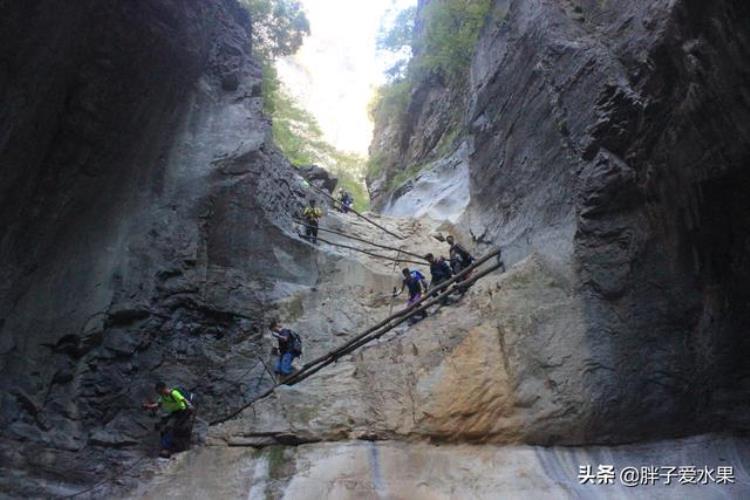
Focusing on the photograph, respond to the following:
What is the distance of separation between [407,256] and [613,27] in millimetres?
8850

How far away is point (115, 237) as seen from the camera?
12469 millimetres

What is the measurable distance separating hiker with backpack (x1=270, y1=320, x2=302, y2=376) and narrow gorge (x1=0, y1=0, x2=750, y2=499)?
1.35 ft

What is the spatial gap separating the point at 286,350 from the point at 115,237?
430 centimetres

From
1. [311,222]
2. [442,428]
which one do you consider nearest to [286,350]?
[442,428]

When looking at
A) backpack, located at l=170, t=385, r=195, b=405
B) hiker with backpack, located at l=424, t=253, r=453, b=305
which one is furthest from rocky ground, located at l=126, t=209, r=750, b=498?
Result: hiker with backpack, located at l=424, t=253, r=453, b=305

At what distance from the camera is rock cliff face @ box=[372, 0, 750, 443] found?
8273 millimetres

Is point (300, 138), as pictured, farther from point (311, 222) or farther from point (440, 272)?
point (440, 272)

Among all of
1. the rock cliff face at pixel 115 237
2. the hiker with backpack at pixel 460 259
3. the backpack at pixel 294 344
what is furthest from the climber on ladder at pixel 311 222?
the backpack at pixel 294 344

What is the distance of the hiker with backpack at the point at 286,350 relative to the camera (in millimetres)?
11195

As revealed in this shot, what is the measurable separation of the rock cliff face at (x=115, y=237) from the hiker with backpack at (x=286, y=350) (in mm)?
471

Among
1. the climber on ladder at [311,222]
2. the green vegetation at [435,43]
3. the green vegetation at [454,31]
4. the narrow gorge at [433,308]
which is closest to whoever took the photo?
the narrow gorge at [433,308]

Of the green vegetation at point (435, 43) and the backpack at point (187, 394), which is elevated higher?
the green vegetation at point (435, 43)

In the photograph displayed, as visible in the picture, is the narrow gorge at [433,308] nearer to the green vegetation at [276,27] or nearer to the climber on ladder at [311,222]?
the climber on ladder at [311,222]

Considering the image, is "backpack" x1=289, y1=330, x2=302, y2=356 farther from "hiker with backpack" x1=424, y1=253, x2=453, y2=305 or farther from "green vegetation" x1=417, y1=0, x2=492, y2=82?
"green vegetation" x1=417, y1=0, x2=492, y2=82
